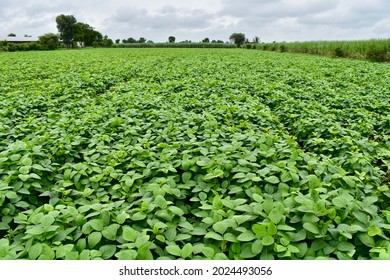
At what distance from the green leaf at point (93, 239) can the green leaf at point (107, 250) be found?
0.05 m

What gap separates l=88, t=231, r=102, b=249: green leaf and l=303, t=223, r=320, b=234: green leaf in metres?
1.38

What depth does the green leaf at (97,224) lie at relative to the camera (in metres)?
2.09

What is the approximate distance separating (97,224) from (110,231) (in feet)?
0.36

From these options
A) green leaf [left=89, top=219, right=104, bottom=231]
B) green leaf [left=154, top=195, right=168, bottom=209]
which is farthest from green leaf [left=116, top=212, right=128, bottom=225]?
green leaf [left=154, top=195, right=168, bottom=209]

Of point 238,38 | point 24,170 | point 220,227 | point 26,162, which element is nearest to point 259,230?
point 220,227

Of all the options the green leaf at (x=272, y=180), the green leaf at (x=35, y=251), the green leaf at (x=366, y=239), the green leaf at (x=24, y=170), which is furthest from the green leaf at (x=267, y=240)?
the green leaf at (x=24, y=170)

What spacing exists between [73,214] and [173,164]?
119cm

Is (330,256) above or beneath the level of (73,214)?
beneath

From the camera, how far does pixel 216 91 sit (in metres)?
8.00

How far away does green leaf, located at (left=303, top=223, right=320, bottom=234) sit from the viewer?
2.00 m

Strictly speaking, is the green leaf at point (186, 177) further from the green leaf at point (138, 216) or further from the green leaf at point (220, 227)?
the green leaf at point (220, 227)

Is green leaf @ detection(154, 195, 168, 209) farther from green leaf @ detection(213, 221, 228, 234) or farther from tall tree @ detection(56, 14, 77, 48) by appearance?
tall tree @ detection(56, 14, 77, 48)

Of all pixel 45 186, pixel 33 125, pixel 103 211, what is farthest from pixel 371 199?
pixel 33 125

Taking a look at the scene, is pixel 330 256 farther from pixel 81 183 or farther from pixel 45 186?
pixel 45 186
